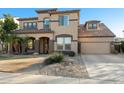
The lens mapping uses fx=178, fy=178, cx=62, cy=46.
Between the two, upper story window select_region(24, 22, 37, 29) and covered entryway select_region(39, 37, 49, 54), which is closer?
covered entryway select_region(39, 37, 49, 54)

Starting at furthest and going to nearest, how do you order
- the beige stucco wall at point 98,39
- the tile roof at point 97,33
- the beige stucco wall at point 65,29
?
1. the tile roof at point 97,33
2. the beige stucco wall at point 98,39
3. the beige stucco wall at point 65,29

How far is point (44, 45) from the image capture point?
25.2 meters

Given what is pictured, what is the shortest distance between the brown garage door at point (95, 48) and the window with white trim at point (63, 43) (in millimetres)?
3114

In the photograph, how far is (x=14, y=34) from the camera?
2348cm

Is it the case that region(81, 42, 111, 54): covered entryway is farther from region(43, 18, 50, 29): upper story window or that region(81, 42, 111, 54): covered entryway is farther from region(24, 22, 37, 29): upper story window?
region(24, 22, 37, 29): upper story window

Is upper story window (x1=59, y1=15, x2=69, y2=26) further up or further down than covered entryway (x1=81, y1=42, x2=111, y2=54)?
further up

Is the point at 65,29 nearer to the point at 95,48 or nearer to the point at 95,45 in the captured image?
the point at 95,45

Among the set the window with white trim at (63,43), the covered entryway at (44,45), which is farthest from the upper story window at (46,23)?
the window with white trim at (63,43)

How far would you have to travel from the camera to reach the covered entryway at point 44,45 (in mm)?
24956

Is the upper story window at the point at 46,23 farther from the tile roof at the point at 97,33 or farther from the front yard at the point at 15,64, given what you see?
the front yard at the point at 15,64

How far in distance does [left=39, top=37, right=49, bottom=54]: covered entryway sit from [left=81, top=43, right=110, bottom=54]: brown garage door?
5013mm

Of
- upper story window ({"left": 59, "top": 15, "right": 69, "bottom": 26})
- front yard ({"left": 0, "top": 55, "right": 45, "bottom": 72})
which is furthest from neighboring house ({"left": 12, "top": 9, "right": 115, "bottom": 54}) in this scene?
front yard ({"left": 0, "top": 55, "right": 45, "bottom": 72})

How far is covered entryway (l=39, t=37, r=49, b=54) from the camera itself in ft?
81.9
